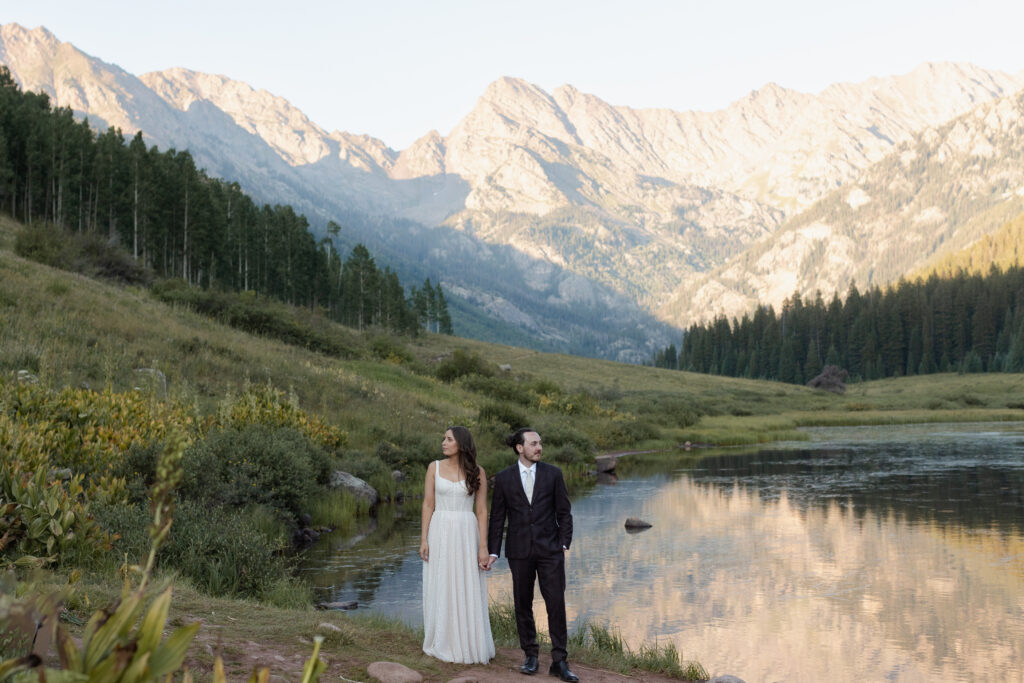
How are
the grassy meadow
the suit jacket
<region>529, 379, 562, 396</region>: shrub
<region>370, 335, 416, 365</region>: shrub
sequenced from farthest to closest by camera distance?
<region>370, 335, 416, 365</region>: shrub < <region>529, 379, 562, 396</region>: shrub < the grassy meadow < the suit jacket

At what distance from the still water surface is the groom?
4.03 meters

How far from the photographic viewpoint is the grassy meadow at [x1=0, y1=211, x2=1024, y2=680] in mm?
11617

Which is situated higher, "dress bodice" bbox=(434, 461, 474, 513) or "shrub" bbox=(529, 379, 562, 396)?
"dress bodice" bbox=(434, 461, 474, 513)

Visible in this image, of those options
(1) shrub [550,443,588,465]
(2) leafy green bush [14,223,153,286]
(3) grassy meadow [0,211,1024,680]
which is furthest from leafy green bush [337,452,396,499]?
(2) leafy green bush [14,223,153,286]

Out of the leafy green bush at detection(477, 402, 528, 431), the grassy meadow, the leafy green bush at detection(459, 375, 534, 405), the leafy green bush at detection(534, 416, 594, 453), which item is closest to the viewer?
the grassy meadow

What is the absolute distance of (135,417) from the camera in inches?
841

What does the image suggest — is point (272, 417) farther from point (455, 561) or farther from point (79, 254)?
point (79, 254)

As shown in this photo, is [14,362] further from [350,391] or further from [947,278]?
[947,278]

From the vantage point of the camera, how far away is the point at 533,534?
35.2ft

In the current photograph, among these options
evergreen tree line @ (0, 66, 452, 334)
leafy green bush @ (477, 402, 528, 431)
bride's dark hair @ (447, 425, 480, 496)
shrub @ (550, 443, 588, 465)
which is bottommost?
shrub @ (550, 443, 588, 465)

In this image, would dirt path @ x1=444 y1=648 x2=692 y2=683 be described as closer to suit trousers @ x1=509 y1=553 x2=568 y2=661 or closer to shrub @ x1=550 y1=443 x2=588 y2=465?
suit trousers @ x1=509 y1=553 x2=568 y2=661

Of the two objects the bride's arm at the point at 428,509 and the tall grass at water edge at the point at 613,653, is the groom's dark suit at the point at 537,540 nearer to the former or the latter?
the bride's arm at the point at 428,509

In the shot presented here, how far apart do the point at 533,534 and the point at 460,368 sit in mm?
47460

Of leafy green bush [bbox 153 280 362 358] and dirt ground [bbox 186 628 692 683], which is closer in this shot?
dirt ground [bbox 186 628 692 683]
